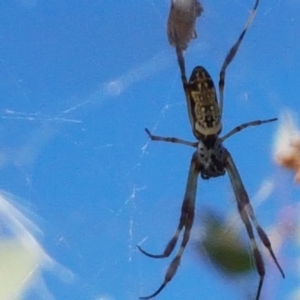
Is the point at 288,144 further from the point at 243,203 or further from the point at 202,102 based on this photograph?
the point at 202,102

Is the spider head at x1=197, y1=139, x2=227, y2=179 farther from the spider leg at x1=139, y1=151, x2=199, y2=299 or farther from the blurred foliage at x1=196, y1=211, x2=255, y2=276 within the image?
the blurred foliage at x1=196, y1=211, x2=255, y2=276

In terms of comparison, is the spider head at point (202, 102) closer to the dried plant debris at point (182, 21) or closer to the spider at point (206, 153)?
the spider at point (206, 153)

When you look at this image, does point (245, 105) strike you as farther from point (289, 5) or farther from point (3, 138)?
point (3, 138)

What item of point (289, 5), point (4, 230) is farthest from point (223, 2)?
point (4, 230)

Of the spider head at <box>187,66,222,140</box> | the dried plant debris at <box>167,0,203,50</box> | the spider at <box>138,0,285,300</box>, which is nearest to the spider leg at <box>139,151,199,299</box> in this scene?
the spider at <box>138,0,285,300</box>

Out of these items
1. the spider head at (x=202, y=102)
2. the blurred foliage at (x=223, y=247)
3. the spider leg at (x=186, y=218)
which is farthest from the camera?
the blurred foliage at (x=223, y=247)

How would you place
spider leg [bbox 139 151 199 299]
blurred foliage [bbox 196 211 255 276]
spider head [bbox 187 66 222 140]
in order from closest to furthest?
spider head [bbox 187 66 222 140] → spider leg [bbox 139 151 199 299] → blurred foliage [bbox 196 211 255 276]

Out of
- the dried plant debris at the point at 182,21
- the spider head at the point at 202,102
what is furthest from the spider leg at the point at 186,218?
the dried plant debris at the point at 182,21
